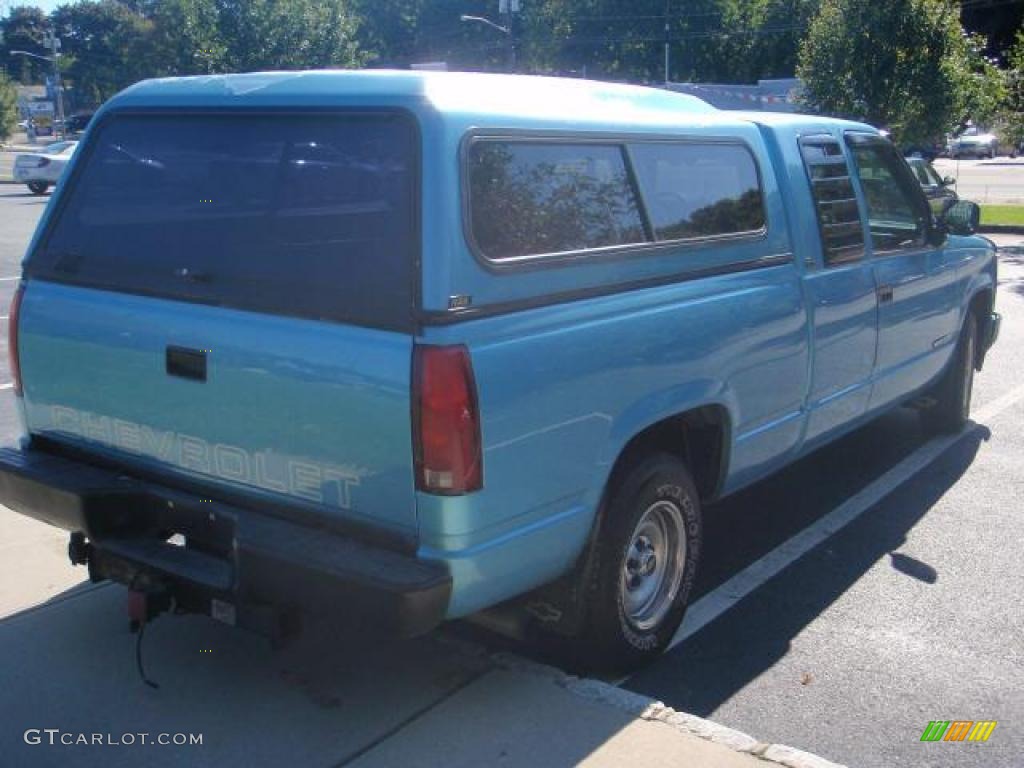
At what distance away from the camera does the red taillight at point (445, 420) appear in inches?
122

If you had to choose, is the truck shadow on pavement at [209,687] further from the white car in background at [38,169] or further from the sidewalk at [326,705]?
the white car in background at [38,169]

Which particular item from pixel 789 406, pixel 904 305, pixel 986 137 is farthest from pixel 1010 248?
pixel 986 137

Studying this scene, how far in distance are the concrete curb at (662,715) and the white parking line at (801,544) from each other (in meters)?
0.61

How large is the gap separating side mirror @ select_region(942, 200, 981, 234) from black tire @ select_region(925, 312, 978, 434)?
766 mm

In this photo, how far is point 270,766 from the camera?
3.42m

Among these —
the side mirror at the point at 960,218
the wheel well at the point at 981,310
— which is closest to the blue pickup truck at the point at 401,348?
the side mirror at the point at 960,218

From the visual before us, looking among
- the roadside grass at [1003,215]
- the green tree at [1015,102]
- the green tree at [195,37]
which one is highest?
the green tree at [195,37]

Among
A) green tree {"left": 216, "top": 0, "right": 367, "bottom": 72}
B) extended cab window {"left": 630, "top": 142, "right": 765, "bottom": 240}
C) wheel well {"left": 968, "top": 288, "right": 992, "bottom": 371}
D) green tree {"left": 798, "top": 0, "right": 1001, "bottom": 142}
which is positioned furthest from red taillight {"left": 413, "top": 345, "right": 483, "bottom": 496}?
green tree {"left": 216, "top": 0, "right": 367, "bottom": 72}

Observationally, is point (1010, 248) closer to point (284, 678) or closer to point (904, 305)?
point (904, 305)

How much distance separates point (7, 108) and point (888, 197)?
53745 millimetres

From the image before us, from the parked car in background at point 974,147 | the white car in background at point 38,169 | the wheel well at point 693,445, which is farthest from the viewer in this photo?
the parked car in background at point 974,147

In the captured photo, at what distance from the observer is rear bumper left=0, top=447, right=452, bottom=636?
3115 millimetres

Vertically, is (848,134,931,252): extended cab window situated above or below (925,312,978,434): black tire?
above

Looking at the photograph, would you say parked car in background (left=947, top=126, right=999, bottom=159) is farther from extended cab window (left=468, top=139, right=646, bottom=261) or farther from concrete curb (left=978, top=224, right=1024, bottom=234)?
extended cab window (left=468, top=139, right=646, bottom=261)
